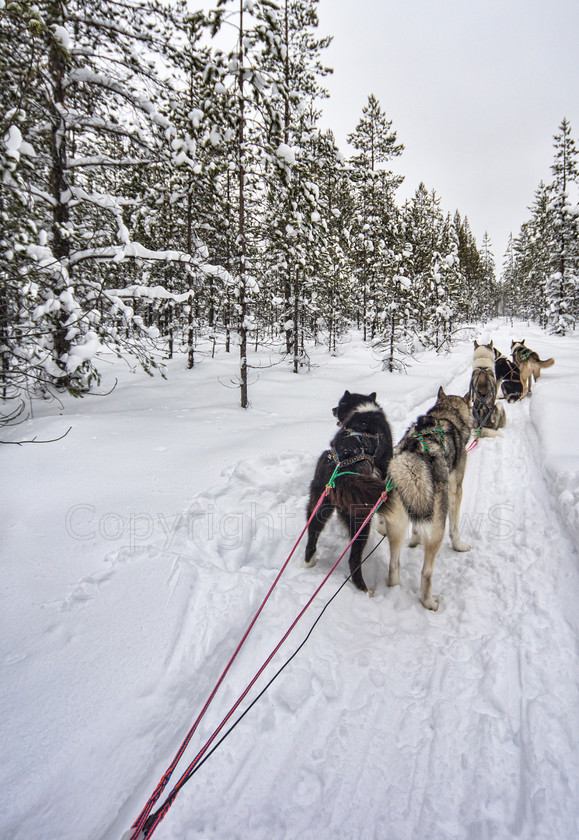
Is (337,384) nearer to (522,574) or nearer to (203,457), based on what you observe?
→ (203,457)

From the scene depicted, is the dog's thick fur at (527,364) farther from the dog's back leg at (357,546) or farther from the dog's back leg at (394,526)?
the dog's back leg at (357,546)

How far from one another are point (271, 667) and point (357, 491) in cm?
135

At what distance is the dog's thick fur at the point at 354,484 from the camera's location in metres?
2.84

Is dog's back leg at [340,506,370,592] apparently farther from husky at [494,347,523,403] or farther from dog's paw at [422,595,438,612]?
husky at [494,347,523,403]

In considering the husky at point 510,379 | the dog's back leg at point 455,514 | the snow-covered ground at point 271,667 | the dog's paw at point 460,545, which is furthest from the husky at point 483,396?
the dog's paw at point 460,545

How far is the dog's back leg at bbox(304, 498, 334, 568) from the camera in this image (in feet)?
10.0

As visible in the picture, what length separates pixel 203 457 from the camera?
16.0 ft

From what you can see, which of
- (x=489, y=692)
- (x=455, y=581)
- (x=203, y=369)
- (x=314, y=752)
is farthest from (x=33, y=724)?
(x=203, y=369)

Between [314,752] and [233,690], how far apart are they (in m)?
0.55

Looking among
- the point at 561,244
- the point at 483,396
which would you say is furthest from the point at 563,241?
the point at 483,396

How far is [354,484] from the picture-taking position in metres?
2.84

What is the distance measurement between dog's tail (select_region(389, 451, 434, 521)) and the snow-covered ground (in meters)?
0.77

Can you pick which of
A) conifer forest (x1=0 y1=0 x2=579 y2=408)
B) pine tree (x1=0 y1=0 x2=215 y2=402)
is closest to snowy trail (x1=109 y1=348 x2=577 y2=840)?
conifer forest (x1=0 y1=0 x2=579 y2=408)

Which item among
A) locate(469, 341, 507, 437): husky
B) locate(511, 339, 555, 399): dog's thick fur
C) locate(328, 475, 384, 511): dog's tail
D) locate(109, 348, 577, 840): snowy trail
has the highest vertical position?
locate(511, 339, 555, 399): dog's thick fur
